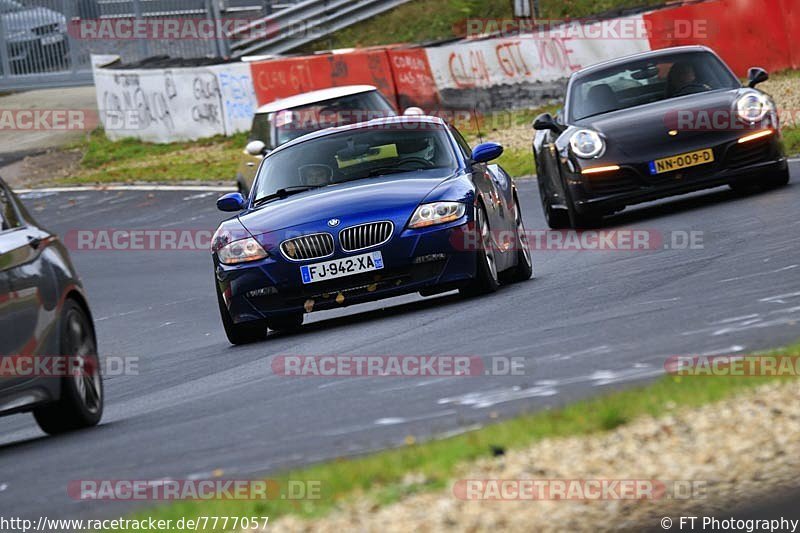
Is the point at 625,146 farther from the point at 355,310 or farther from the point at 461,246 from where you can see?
the point at 461,246

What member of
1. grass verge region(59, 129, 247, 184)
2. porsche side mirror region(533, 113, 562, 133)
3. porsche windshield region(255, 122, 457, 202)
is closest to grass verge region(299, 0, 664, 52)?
grass verge region(59, 129, 247, 184)

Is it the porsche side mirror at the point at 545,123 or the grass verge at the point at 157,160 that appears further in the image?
the grass verge at the point at 157,160

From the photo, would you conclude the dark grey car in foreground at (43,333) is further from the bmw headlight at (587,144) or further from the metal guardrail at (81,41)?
the metal guardrail at (81,41)

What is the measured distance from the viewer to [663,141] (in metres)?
15.4

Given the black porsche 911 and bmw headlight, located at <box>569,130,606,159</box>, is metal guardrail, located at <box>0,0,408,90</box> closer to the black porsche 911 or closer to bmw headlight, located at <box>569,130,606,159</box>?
the black porsche 911

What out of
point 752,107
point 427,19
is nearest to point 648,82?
point 752,107

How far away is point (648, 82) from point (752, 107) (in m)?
1.25

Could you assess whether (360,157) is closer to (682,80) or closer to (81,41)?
(682,80)

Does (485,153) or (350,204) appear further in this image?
(485,153)

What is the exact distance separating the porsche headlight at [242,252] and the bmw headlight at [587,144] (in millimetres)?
4619

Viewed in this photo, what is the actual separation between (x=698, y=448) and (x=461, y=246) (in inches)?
225

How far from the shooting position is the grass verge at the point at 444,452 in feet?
19.3

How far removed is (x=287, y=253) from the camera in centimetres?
1169

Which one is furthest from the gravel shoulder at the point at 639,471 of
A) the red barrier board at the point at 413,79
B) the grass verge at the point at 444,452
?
the red barrier board at the point at 413,79
